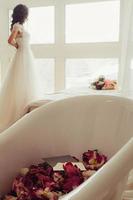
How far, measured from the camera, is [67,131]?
1647mm

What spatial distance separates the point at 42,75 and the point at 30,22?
79 cm

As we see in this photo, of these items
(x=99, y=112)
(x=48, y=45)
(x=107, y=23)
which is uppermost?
(x=107, y=23)

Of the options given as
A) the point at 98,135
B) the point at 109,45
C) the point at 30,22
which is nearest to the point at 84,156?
A: the point at 98,135

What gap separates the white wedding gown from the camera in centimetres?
230

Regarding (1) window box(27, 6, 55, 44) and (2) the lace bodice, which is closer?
(2) the lace bodice

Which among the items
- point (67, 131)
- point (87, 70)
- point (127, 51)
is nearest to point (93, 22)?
point (87, 70)

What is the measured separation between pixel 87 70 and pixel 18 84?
1669 mm

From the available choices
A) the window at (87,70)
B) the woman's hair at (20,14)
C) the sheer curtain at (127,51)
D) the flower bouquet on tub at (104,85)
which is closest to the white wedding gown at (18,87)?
the woman's hair at (20,14)

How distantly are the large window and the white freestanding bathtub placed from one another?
213cm

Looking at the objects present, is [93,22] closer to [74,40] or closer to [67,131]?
[74,40]

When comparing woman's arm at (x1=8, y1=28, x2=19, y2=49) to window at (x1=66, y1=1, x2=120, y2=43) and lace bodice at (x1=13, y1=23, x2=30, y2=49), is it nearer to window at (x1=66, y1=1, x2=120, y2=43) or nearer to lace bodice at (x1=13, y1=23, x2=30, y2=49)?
lace bodice at (x1=13, y1=23, x2=30, y2=49)

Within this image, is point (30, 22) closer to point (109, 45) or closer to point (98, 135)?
point (109, 45)

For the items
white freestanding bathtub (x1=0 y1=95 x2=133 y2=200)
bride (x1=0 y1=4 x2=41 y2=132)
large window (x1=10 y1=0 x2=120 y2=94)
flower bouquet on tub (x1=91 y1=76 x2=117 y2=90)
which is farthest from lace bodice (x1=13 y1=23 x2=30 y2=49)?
large window (x1=10 y1=0 x2=120 y2=94)

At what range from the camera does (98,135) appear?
163cm
